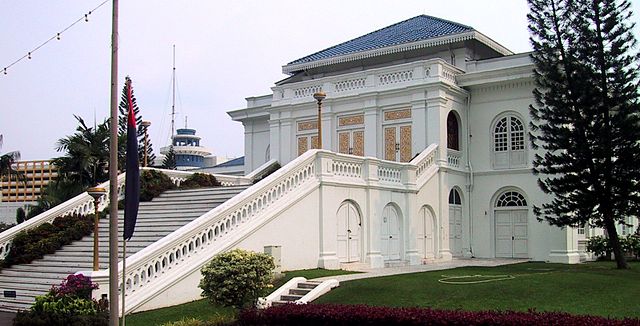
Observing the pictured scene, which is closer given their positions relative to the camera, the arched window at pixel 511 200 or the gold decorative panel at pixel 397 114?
the gold decorative panel at pixel 397 114

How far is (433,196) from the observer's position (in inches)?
930

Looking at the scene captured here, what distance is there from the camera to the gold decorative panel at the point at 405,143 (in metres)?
24.9

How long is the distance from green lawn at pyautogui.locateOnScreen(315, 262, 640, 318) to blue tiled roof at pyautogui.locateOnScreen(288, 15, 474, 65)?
517 inches

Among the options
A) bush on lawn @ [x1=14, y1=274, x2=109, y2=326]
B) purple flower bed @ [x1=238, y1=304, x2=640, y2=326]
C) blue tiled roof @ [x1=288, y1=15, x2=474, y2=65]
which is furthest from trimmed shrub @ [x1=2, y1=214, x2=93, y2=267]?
blue tiled roof @ [x1=288, y1=15, x2=474, y2=65]

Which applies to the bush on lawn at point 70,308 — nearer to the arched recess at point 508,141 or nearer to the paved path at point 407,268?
the paved path at point 407,268

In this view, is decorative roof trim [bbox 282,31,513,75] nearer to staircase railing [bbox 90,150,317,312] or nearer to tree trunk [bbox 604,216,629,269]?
tree trunk [bbox 604,216,629,269]

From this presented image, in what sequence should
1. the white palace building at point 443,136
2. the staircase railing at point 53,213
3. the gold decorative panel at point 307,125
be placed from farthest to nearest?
the gold decorative panel at point 307,125
the white palace building at point 443,136
the staircase railing at point 53,213

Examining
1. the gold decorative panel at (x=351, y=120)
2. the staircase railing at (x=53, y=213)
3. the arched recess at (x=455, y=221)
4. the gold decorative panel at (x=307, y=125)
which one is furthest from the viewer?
the gold decorative panel at (x=307, y=125)

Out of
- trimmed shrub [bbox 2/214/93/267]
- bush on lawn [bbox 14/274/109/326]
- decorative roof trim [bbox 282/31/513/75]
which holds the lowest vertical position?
bush on lawn [bbox 14/274/109/326]

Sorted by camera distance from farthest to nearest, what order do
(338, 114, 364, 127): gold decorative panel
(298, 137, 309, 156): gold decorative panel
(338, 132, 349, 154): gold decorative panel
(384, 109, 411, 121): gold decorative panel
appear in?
(298, 137, 309, 156): gold decorative panel < (338, 132, 349, 154): gold decorative panel < (338, 114, 364, 127): gold decorative panel < (384, 109, 411, 121): gold decorative panel

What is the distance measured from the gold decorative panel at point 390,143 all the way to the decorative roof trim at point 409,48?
375 centimetres

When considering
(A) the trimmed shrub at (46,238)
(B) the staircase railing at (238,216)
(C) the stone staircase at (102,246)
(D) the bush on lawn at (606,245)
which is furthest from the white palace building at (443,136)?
(A) the trimmed shrub at (46,238)

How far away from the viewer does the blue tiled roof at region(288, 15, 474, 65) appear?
1076 inches

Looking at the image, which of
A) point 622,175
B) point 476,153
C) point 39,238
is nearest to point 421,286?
point 622,175
